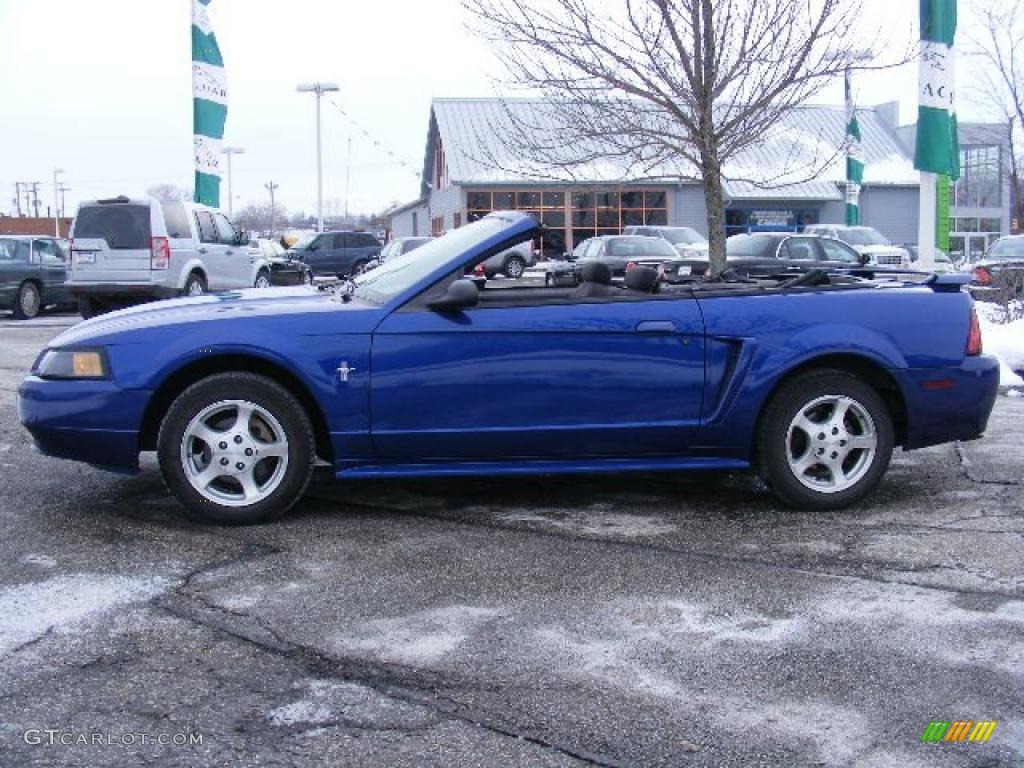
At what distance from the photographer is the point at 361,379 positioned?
5320mm

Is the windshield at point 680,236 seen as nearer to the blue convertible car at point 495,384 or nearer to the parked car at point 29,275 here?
the parked car at point 29,275

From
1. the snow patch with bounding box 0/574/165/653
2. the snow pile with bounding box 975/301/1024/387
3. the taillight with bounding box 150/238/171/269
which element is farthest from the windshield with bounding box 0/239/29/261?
the snow patch with bounding box 0/574/165/653

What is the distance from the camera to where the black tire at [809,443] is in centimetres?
564

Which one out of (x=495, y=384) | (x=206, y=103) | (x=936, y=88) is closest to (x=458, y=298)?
(x=495, y=384)

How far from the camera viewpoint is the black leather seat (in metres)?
5.64

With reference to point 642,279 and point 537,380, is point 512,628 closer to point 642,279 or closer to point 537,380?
point 537,380

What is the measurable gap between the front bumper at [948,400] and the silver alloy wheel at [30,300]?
1819cm

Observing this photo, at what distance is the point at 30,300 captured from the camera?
20.6 m

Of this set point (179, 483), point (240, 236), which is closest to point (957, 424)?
point (179, 483)

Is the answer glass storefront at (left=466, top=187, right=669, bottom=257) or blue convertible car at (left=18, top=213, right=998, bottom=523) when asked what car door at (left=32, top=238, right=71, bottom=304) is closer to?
blue convertible car at (left=18, top=213, right=998, bottom=523)

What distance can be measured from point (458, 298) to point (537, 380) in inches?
20.9

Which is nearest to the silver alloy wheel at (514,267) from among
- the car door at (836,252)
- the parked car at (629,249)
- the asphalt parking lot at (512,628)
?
the asphalt parking lot at (512,628)

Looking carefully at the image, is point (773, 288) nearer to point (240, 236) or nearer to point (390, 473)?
point (390, 473)

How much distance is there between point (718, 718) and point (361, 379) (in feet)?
8.42
